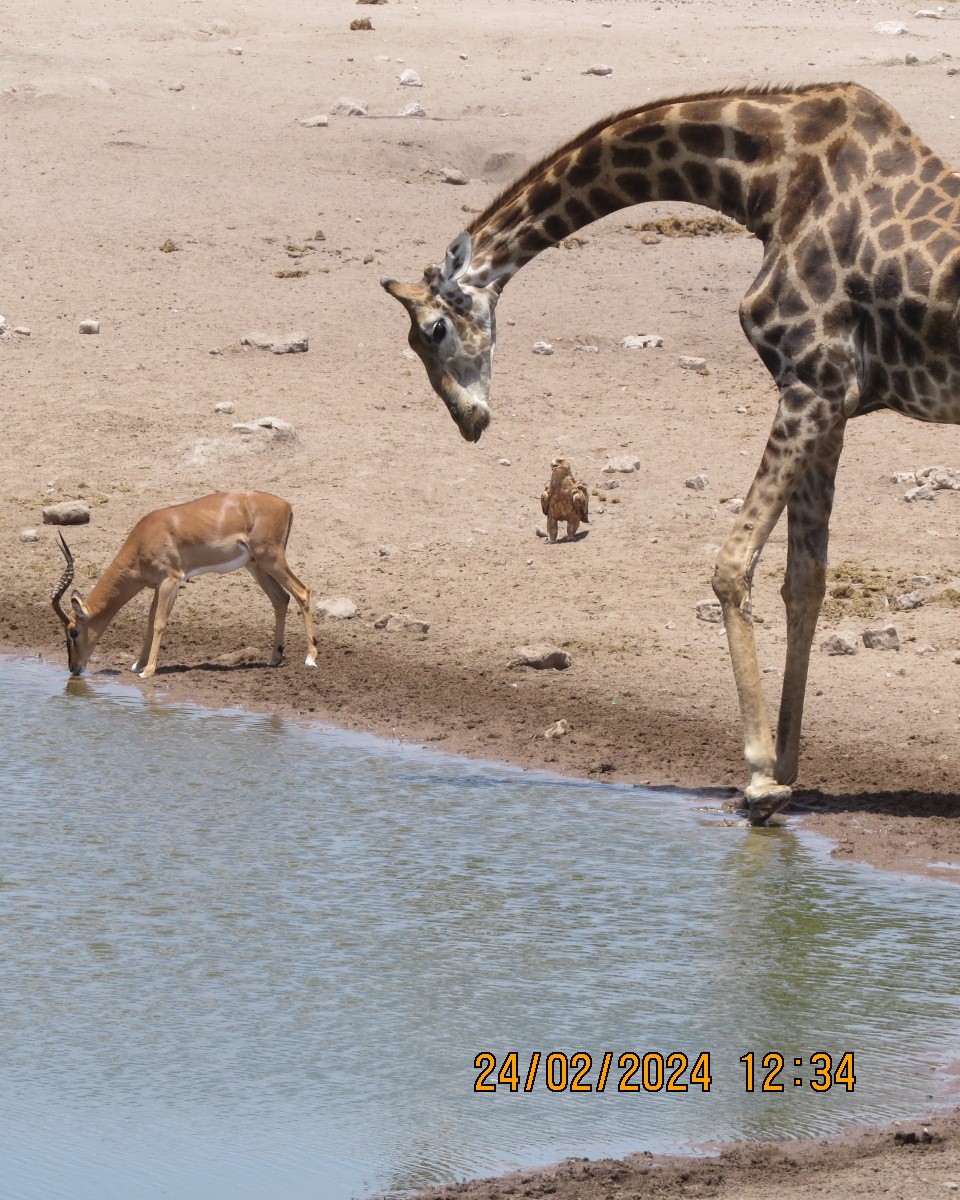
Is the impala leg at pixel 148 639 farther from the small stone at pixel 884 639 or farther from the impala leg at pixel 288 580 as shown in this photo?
the small stone at pixel 884 639

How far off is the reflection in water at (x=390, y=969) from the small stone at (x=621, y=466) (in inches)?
211

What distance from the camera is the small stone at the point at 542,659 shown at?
12.8 metres

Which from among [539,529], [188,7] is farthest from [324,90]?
[539,529]

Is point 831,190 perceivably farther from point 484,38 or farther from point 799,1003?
point 484,38

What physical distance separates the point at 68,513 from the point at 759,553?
7.84 meters

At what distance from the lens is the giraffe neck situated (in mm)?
9898

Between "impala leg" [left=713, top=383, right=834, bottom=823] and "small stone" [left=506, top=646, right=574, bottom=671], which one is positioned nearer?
"impala leg" [left=713, top=383, right=834, bottom=823]

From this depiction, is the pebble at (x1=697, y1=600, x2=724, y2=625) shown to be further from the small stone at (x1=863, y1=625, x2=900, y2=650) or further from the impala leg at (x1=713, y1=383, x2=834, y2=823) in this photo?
the impala leg at (x1=713, y1=383, x2=834, y2=823)

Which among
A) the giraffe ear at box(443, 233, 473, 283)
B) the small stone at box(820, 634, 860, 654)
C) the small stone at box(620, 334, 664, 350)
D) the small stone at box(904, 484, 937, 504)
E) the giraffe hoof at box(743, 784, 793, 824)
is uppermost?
the giraffe ear at box(443, 233, 473, 283)

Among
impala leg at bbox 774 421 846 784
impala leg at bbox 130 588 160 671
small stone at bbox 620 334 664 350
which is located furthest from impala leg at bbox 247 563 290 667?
small stone at bbox 620 334 664 350

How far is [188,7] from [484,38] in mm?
6161
